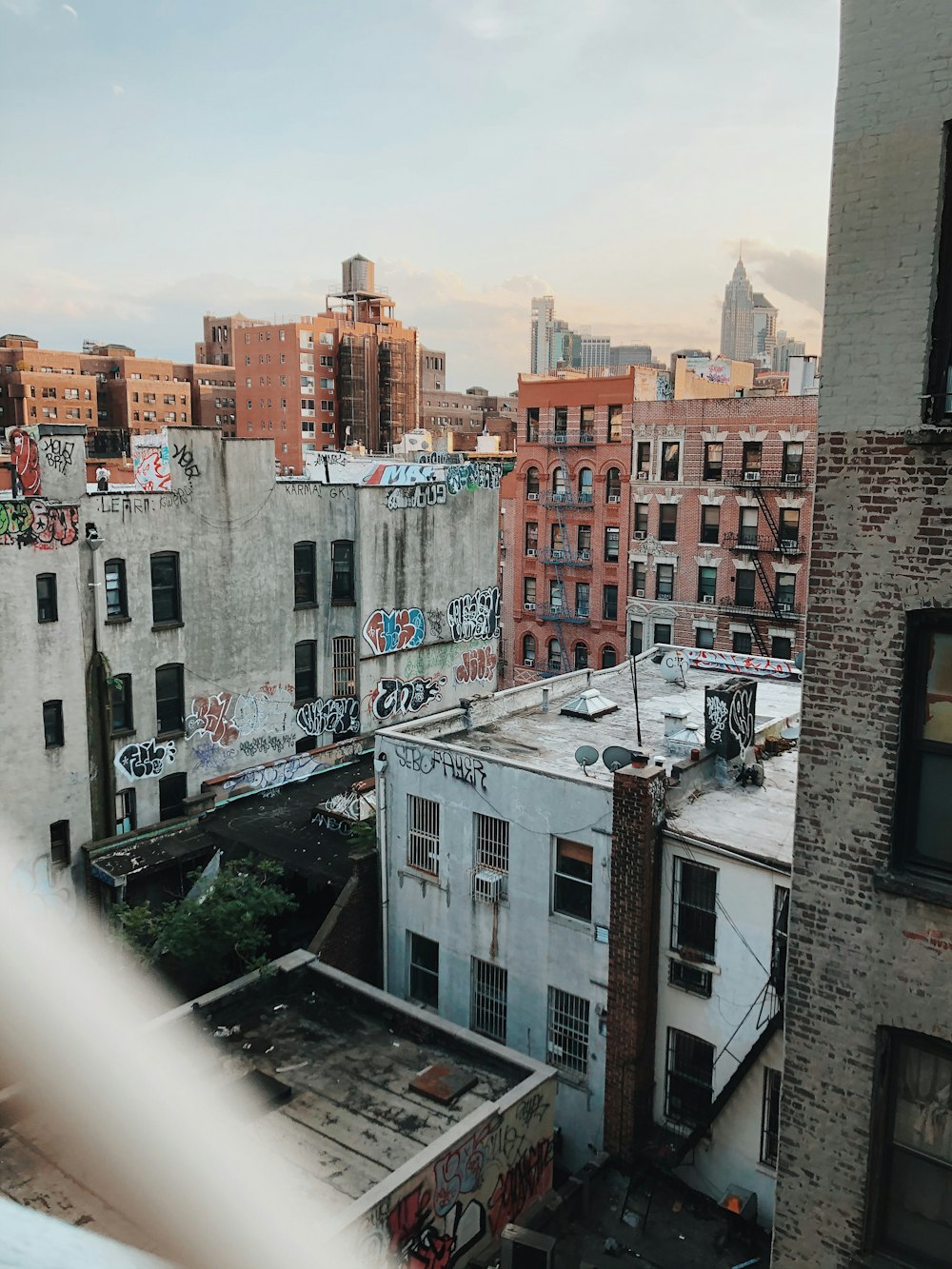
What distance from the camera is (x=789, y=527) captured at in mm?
52625

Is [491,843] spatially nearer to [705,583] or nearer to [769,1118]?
[769,1118]

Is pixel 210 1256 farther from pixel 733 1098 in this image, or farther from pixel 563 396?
pixel 563 396

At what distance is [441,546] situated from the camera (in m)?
42.2

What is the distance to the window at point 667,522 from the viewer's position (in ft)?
188

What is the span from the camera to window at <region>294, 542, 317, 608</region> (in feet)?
123

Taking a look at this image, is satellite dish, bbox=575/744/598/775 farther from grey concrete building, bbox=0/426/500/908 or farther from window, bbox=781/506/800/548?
window, bbox=781/506/800/548

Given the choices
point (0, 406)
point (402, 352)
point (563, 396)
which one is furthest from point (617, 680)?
point (0, 406)

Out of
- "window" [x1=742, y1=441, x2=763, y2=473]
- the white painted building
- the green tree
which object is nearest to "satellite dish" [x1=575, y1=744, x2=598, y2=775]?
the white painted building

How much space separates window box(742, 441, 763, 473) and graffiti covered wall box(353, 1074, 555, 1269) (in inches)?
1598

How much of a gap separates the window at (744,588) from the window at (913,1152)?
4705 centimetres

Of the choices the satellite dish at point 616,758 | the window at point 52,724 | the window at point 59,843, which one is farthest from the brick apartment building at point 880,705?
the window at point 59,843

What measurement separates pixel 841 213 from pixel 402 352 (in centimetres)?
13083

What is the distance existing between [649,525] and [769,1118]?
4285 cm

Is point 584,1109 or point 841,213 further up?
point 841,213
